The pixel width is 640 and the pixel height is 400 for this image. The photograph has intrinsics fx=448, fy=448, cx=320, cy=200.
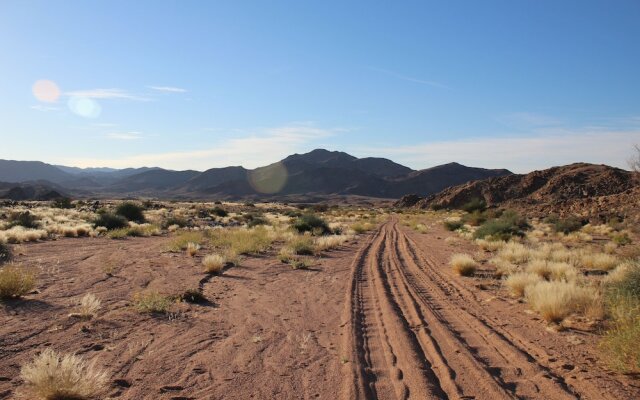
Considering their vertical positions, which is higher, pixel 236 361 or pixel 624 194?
pixel 624 194

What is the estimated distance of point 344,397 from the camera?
549 centimetres

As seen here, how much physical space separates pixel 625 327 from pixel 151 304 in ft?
27.6

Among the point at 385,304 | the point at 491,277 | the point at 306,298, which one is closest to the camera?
the point at 385,304

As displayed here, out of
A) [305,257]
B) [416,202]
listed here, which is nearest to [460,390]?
[305,257]

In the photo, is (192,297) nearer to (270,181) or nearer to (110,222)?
(110,222)

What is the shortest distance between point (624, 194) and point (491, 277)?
3781 centimetres

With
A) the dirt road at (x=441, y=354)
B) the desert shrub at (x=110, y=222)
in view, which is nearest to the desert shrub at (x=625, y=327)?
the dirt road at (x=441, y=354)

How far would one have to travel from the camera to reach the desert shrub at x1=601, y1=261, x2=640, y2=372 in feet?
20.0

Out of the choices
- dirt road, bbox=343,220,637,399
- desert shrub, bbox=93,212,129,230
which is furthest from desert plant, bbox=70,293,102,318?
desert shrub, bbox=93,212,129,230

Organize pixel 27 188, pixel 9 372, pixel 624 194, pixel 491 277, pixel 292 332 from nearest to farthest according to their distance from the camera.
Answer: pixel 9 372 < pixel 292 332 < pixel 491 277 < pixel 624 194 < pixel 27 188

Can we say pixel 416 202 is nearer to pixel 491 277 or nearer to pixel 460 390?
pixel 491 277

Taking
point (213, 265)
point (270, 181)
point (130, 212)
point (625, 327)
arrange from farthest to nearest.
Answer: point (270, 181), point (130, 212), point (213, 265), point (625, 327)

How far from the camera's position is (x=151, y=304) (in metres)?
9.29

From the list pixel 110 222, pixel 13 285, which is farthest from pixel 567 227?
pixel 13 285
